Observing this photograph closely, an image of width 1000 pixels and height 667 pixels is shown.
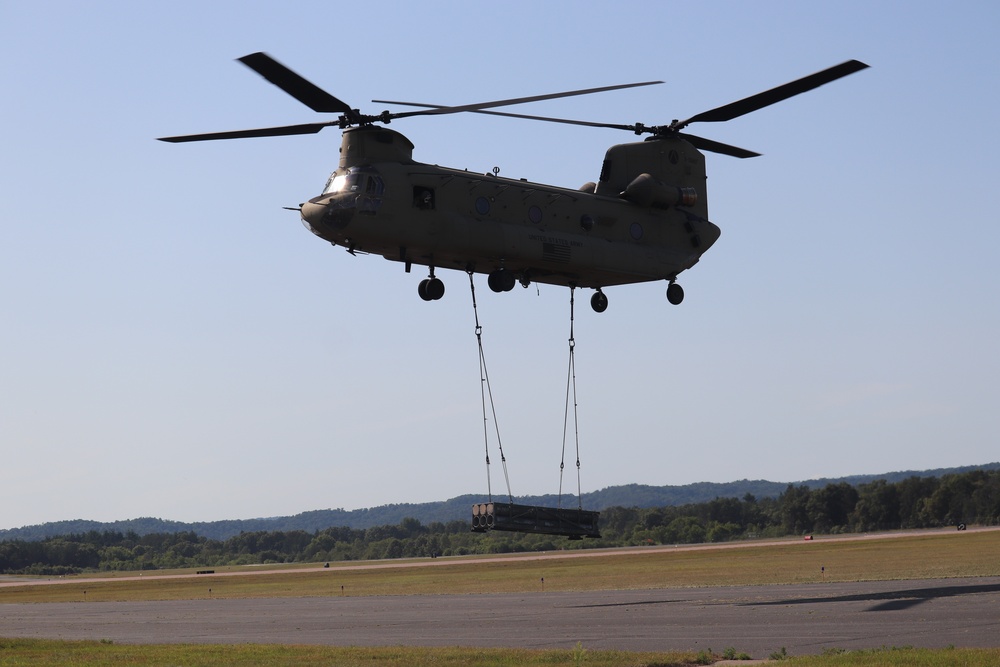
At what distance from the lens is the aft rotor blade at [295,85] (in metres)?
25.7

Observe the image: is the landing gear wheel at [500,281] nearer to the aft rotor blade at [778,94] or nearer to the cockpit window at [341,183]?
the cockpit window at [341,183]

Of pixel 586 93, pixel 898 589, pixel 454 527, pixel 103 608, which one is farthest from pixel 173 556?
pixel 586 93

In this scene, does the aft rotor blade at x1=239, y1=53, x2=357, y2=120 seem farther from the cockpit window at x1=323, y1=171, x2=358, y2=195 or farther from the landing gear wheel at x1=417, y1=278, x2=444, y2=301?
the landing gear wheel at x1=417, y1=278, x2=444, y2=301

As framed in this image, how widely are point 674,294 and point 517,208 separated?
6.33 meters

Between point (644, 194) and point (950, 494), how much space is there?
111729 mm

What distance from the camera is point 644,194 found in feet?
110

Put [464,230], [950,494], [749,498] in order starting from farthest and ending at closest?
[749,498]
[950,494]
[464,230]

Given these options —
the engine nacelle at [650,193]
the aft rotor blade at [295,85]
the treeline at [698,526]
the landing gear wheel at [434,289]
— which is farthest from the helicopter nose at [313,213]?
the treeline at [698,526]

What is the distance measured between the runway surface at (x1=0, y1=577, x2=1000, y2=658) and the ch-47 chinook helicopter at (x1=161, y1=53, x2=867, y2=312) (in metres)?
9.41

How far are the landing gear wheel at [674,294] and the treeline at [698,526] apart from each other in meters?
81.3

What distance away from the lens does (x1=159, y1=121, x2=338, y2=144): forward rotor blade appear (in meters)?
28.4

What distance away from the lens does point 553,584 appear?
65.1 metres

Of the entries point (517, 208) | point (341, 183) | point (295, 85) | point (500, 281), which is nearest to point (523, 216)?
point (517, 208)

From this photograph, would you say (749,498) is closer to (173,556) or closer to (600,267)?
(173,556)
